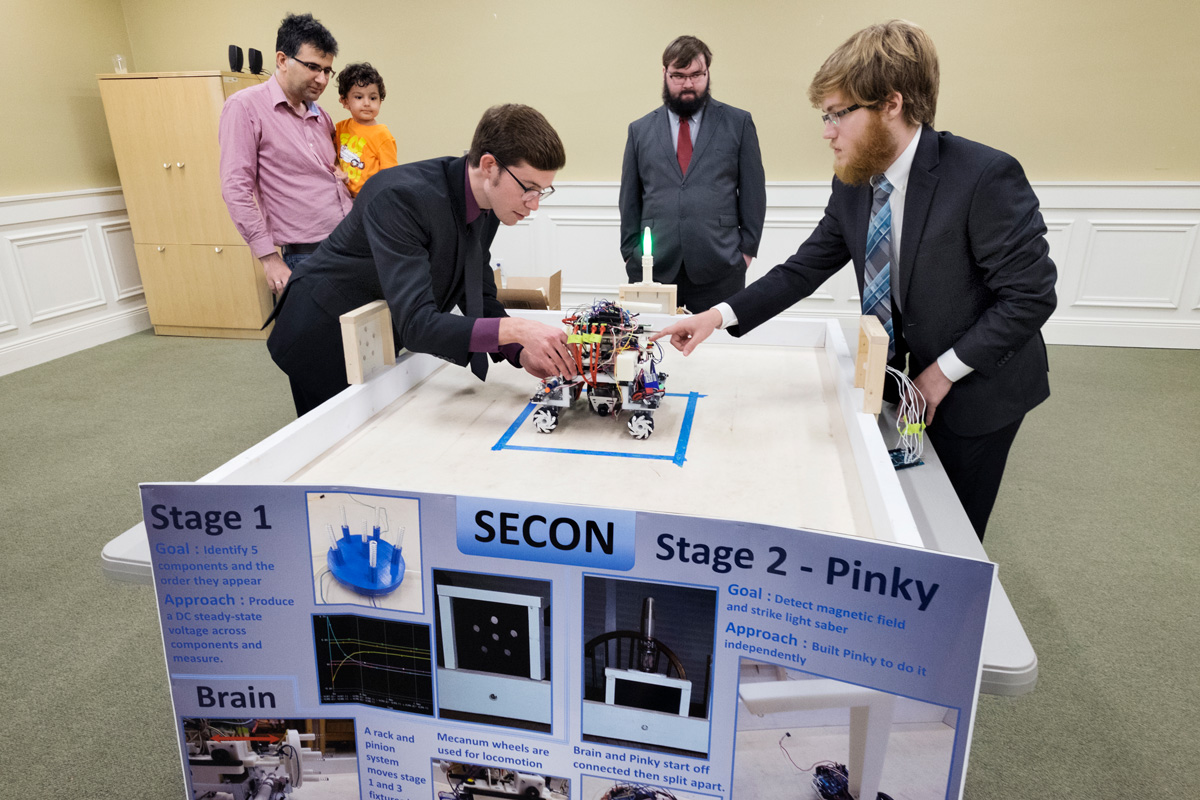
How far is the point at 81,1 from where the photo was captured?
4.40 metres

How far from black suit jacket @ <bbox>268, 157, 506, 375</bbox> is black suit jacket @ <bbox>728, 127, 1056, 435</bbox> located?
0.83 metres

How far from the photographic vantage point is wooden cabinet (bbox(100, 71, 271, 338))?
4234mm

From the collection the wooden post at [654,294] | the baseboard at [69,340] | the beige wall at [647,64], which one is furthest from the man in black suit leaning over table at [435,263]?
the baseboard at [69,340]

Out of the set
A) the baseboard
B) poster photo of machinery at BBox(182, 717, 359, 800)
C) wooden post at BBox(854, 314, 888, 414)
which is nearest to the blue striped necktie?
wooden post at BBox(854, 314, 888, 414)

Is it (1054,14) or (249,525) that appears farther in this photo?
(1054,14)

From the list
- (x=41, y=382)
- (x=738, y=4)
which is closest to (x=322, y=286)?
(x=41, y=382)

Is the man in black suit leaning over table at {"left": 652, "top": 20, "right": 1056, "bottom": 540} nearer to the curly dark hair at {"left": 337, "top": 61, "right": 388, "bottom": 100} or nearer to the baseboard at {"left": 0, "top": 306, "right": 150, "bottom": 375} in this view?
the curly dark hair at {"left": 337, "top": 61, "right": 388, "bottom": 100}

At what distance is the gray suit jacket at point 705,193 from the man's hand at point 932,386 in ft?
5.19

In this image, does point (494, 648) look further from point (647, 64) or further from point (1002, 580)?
point (647, 64)

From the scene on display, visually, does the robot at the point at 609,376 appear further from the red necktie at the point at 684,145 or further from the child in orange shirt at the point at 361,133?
the child in orange shirt at the point at 361,133

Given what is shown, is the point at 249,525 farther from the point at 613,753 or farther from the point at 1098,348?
the point at 1098,348

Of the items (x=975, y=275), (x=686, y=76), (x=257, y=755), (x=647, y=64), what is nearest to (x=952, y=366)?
(x=975, y=275)

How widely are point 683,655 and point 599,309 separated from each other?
0.85m

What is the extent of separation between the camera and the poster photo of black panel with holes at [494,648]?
2.43 feet
